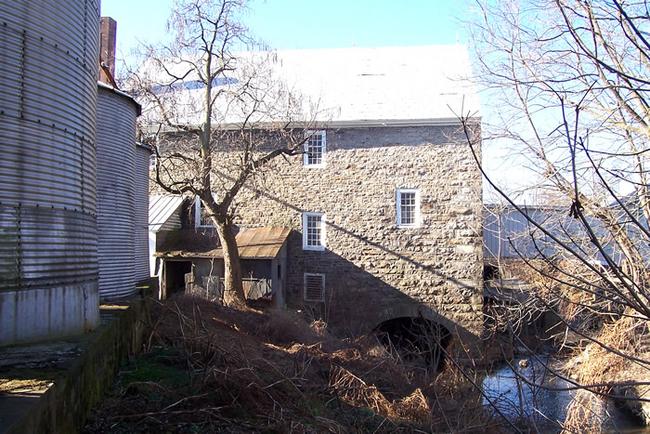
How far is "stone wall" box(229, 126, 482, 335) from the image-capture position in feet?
59.2

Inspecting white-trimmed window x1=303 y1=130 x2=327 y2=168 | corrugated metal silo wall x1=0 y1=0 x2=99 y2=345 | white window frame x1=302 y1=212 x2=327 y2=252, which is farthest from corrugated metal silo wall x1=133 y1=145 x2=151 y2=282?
white-trimmed window x1=303 y1=130 x2=327 y2=168

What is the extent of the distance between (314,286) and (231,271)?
409cm

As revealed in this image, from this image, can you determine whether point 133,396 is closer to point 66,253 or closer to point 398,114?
point 66,253

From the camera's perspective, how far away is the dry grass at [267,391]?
5.60 m

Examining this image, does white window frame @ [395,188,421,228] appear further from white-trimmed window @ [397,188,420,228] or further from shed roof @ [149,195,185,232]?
shed roof @ [149,195,185,232]

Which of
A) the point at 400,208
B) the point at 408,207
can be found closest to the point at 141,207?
the point at 400,208

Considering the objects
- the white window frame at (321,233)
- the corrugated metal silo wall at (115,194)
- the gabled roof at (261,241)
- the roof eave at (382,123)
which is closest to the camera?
the corrugated metal silo wall at (115,194)

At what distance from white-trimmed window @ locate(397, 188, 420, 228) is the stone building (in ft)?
0.12

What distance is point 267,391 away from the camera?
6723 millimetres

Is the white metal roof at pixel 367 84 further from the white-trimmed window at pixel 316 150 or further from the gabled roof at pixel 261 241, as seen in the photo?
the gabled roof at pixel 261 241

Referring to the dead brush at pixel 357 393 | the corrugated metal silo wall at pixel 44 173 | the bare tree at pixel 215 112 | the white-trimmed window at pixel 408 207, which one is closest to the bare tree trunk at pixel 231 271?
the bare tree at pixel 215 112

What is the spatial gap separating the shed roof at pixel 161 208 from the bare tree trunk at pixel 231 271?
3.81 m

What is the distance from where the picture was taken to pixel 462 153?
60.1ft

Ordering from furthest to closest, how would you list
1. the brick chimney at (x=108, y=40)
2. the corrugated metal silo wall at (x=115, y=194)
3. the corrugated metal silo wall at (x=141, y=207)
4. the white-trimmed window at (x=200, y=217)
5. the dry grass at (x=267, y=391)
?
the white-trimmed window at (x=200, y=217) < the brick chimney at (x=108, y=40) < the corrugated metal silo wall at (x=141, y=207) < the corrugated metal silo wall at (x=115, y=194) < the dry grass at (x=267, y=391)
